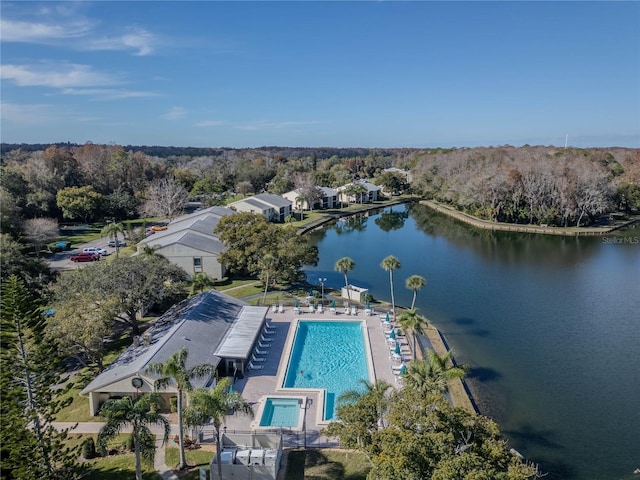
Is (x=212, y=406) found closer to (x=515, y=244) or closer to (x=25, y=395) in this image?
(x=25, y=395)

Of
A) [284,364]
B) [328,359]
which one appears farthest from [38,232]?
[328,359]

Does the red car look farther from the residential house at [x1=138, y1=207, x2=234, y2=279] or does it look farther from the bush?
the bush

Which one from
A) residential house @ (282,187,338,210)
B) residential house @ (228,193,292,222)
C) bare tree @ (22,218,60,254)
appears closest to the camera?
bare tree @ (22,218,60,254)

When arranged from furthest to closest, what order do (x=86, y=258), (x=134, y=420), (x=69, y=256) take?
(x=69, y=256)
(x=86, y=258)
(x=134, y=420)

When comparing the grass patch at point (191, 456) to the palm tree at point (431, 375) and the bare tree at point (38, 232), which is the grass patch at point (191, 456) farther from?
the bare tree at point (38, 232)

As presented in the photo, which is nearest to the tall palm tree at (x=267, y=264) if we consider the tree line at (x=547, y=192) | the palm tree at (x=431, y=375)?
the palm tree at (x=431, y=375)

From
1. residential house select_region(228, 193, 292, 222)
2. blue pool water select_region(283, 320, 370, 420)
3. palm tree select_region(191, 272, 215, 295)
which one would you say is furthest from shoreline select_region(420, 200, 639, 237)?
palm tree select_region(191, 272, 215, 295)

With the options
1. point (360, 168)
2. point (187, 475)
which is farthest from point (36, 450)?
point (360, 168)
